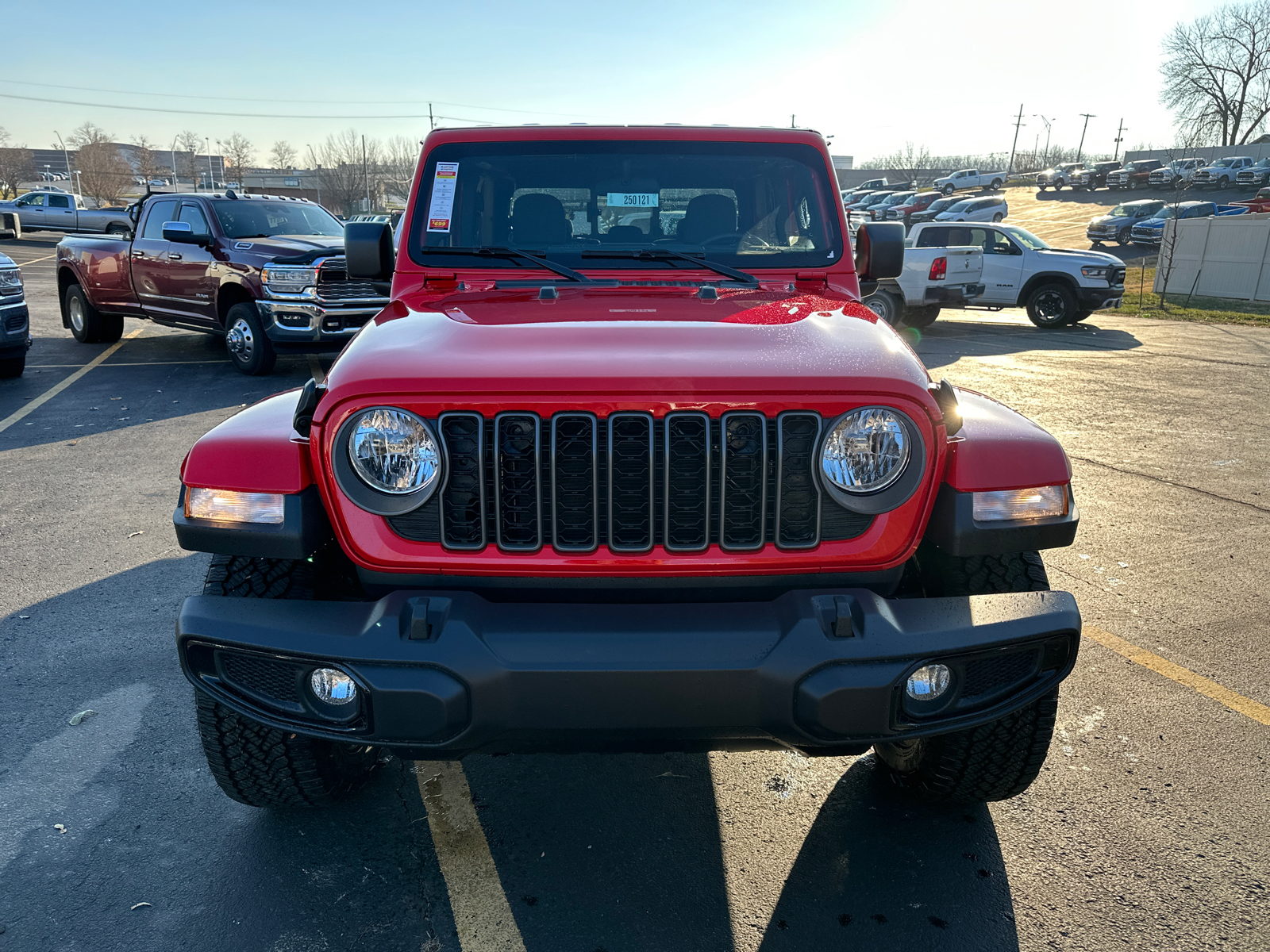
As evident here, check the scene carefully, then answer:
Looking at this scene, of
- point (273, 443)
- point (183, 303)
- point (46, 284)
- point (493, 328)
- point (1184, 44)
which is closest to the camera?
point (273, 443)

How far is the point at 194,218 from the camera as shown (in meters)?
10.7

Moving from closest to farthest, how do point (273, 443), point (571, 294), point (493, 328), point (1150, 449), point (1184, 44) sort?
A: point (273, 443) < point (493, 328) < point (571, 294) < point (1150, 449) < point (1184, 44)

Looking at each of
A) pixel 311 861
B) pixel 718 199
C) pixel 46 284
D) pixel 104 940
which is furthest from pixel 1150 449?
pixel 46 284

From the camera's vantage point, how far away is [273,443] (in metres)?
2.37

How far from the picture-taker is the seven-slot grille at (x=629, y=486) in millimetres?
2189

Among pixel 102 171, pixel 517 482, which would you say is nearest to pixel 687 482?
pixel 517 482

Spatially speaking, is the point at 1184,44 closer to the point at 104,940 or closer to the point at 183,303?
the point at 183,303

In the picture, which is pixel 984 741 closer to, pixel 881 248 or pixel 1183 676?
pixel 1183 676

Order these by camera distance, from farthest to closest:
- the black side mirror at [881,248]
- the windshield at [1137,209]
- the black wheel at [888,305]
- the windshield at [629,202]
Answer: the windshield at [1137,209] → the black wheel at [888,305] → the black side mirror at [881,248] → the windshield at [629,202]

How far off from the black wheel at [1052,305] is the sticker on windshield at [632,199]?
1432 centimetres

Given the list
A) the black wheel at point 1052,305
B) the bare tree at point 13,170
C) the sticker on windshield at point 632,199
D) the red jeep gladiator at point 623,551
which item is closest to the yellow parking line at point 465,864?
the red jeep gladiator at point 623,551

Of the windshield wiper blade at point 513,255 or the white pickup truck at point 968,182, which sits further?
the white pickup truck at point 968,182

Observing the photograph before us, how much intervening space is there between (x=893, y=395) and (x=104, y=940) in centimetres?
233

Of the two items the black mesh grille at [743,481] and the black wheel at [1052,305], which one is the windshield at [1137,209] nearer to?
the black wheel at [1052,305]
